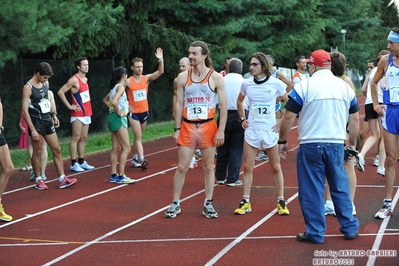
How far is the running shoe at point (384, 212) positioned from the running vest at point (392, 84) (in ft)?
4.08

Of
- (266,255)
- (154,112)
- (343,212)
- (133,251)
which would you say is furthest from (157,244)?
(154,112)

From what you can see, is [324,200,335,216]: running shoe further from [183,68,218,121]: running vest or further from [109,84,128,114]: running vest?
[109,84,128,114]: running vest

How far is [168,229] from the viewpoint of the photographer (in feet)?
28.9

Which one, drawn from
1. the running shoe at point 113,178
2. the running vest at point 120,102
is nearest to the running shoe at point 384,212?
the running shoe at point 113,178

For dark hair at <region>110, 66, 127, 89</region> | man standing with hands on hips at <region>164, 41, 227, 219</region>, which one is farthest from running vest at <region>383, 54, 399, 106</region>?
dark hair at <region>110, 66, 127, 89</region>

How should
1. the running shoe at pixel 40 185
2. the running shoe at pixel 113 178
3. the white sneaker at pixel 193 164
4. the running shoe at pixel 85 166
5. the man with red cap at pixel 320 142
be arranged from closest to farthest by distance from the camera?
the man with red cap at pixel 320 142 → the running shoe at pixel 40 185 → the running shoe at pixel 113 178 → the white sneaker at pixel 193 164 → the running shoe at pixel 85 166

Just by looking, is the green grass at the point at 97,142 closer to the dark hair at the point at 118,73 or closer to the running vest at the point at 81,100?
the running vest at the point at 81,100

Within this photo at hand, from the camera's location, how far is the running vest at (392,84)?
350 inches

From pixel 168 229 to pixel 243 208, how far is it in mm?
1240

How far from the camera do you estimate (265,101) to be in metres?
9.70

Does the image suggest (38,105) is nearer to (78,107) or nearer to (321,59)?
(78,107)

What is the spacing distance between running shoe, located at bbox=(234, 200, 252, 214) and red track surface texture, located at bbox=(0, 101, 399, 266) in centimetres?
12

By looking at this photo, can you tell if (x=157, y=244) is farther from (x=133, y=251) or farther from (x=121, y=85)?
(x=121, y=85)

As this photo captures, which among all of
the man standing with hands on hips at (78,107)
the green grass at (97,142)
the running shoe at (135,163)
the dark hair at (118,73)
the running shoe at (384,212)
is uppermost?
the dark hair at (118,73)
